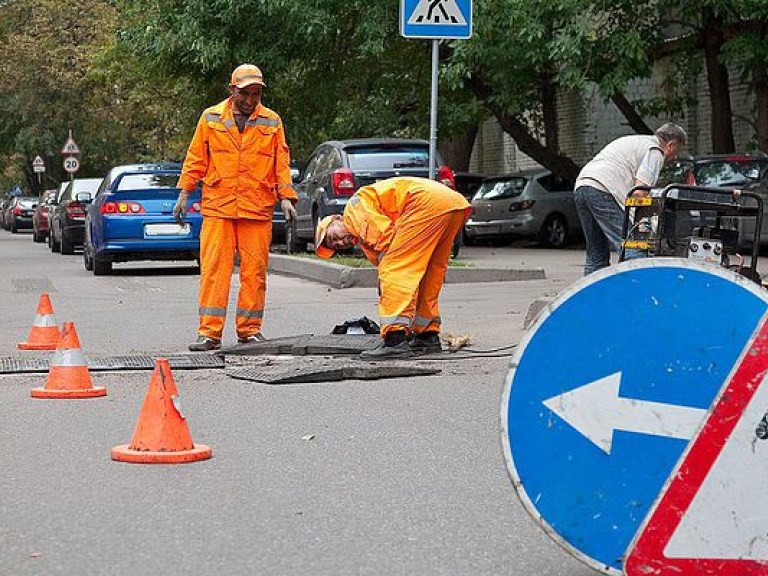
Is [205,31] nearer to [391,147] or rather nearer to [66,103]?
[391,147]

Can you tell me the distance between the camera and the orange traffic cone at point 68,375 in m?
9.12

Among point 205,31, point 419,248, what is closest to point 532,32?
point 205,31

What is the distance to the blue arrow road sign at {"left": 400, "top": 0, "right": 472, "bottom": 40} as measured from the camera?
1428 cm

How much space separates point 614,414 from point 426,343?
281 inches

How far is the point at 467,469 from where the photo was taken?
6.85m

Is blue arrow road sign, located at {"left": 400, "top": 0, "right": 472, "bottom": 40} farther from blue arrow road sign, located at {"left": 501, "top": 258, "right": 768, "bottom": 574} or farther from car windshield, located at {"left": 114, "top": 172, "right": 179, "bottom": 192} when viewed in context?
blue arrow road sign, located at {"left": 501, "top": 258, "right": 768, "bottom": 574}

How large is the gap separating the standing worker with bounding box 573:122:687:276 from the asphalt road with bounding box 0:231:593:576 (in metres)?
1.61

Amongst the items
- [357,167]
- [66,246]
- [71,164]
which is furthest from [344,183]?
[71,164]

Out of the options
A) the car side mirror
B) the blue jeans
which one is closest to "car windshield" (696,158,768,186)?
the car side mirror

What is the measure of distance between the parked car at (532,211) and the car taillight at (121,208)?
30.6 feet

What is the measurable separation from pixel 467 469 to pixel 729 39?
2030cm

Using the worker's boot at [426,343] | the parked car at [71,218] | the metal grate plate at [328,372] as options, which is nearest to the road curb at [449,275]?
the worker's boot at [426,343]

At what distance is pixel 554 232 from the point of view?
2945 cm

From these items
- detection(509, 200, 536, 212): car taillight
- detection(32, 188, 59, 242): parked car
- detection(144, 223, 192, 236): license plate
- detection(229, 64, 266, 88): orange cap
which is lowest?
detection(32, 188, 59, 242): parked car
